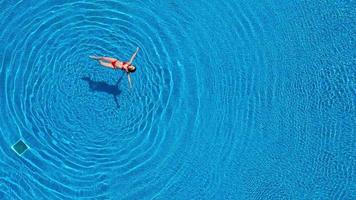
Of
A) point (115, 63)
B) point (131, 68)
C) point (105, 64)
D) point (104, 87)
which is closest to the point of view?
point (131, 68)

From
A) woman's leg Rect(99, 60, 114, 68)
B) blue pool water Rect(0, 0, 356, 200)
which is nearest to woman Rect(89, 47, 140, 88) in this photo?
woman's leg Rect(99, 60, 114, 68)

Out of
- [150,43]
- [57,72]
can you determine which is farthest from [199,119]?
[57,72]

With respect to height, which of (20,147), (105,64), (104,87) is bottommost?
(20,147)

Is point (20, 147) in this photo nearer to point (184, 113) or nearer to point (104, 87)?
point (104, 87)

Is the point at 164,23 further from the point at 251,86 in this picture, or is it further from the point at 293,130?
the point at 293,130

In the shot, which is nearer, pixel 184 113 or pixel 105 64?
pixel 105 64

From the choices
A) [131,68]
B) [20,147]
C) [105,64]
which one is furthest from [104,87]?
[20,147]

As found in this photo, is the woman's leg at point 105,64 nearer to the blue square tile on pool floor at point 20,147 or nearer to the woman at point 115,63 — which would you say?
the woman at point 115,63

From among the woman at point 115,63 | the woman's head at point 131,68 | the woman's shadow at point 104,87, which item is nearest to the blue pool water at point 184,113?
the woman's shadow at point 104,87
